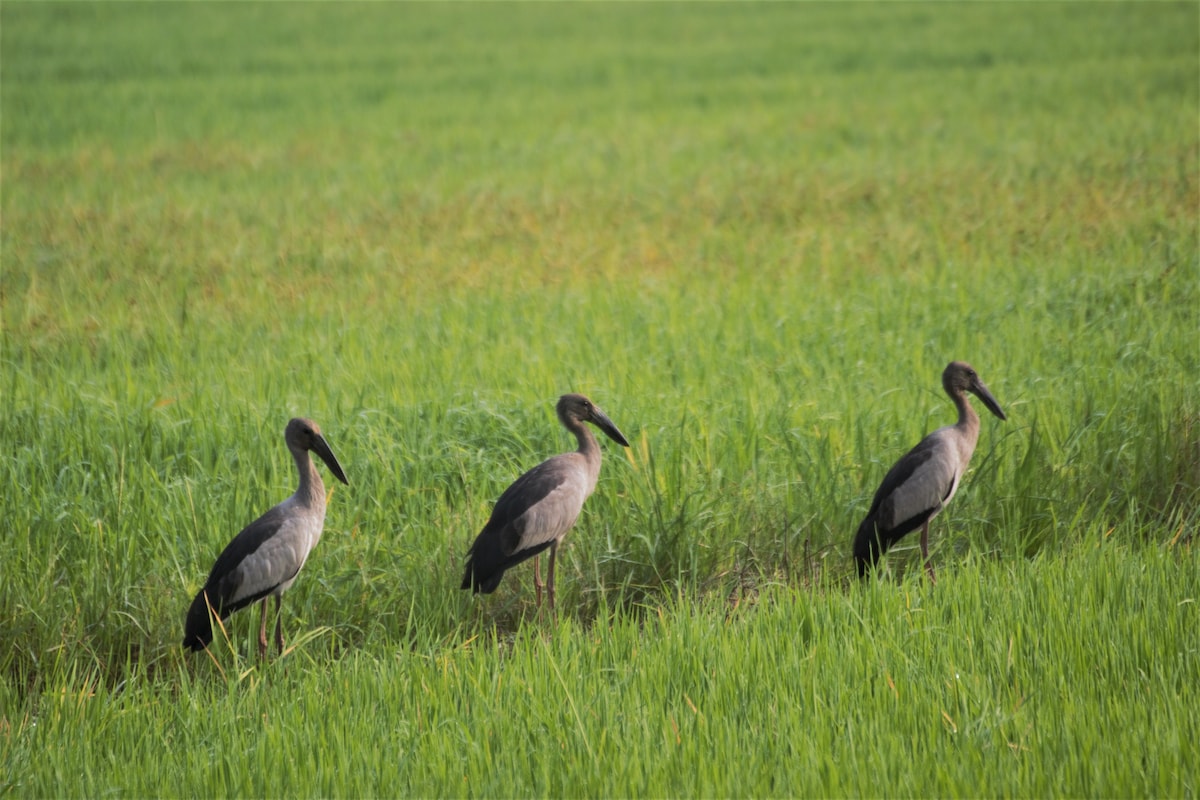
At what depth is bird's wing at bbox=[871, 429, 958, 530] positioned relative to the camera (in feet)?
15.8

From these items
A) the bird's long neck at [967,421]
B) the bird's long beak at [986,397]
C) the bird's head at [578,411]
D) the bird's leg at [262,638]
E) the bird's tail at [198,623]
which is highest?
the bird's head at [578,411]

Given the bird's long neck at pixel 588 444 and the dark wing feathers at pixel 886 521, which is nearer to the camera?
the dark wing feathers at pixel 886 521

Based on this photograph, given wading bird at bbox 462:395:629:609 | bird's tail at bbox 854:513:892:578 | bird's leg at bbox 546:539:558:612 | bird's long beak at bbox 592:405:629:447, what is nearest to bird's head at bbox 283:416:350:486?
wading bird at bbox 462:395:629:609

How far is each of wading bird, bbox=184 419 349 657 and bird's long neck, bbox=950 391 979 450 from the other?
2864 millimetres

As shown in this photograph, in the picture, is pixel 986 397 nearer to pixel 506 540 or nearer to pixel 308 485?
pixel 506 540

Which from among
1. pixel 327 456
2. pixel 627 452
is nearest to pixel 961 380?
pixel 627 452

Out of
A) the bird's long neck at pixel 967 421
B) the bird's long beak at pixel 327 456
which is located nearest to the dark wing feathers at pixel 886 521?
the bird's long neck at pixel 967 421

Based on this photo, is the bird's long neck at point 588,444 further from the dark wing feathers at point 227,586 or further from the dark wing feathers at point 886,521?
the dark wing feathers at point 227,586

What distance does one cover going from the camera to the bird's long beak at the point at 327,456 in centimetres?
463

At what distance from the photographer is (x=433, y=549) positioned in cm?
529

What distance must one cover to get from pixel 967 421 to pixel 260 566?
3276 millimetres

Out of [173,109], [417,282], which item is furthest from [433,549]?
[173,109]

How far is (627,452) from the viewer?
5926 mm

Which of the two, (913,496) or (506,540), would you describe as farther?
(913,496)
